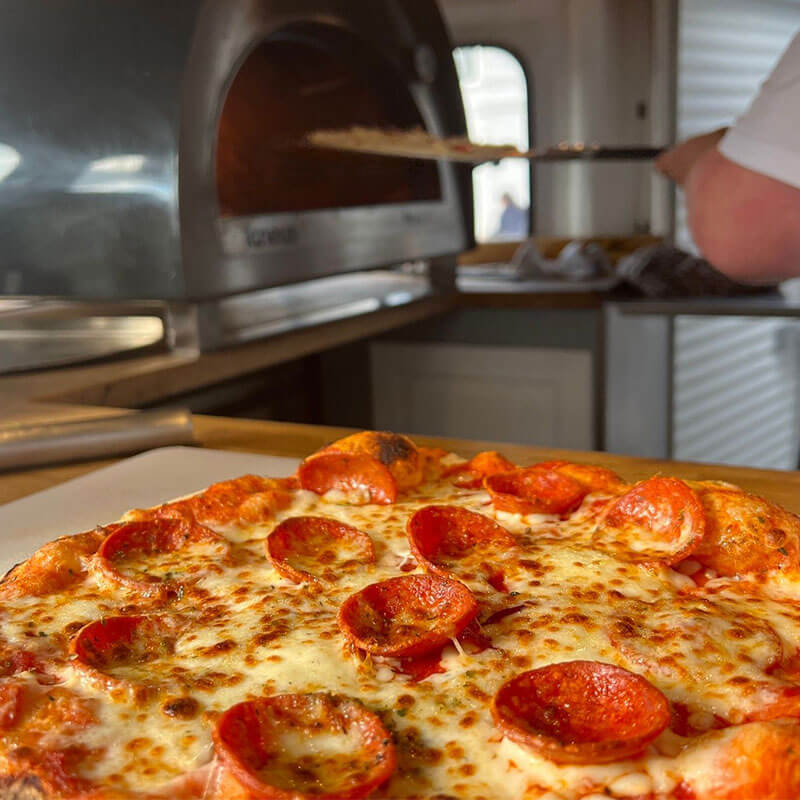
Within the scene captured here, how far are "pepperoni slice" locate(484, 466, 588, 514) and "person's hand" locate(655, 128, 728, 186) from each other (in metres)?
0.89

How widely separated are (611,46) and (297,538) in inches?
169

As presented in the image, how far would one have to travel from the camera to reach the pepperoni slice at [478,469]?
4.24 feet

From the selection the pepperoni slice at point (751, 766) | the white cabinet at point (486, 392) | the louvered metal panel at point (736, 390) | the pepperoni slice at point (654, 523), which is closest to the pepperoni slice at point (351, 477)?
the pepperoni slice at point (654, 523)

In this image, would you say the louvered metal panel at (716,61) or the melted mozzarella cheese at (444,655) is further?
the louvered metal panel at (716,61)

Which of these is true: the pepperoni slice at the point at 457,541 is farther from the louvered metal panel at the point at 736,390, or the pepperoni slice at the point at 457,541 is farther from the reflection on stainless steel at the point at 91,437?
the louvered metal panel at the point at 736,390

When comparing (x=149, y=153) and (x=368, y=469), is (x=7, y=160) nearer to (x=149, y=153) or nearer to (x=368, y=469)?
(x=149, y=153)

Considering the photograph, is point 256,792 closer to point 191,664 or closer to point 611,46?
point 191,664

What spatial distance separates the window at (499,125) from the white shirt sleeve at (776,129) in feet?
11.9

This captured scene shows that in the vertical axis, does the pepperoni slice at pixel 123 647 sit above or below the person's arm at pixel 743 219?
below

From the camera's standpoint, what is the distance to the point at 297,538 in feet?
3.55

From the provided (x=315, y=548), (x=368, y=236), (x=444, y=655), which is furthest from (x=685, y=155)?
(x=444, y=655)

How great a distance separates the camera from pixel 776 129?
1.46m

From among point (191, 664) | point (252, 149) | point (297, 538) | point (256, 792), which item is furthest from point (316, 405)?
point (256, 792)

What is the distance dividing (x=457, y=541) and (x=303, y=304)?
1616mm
